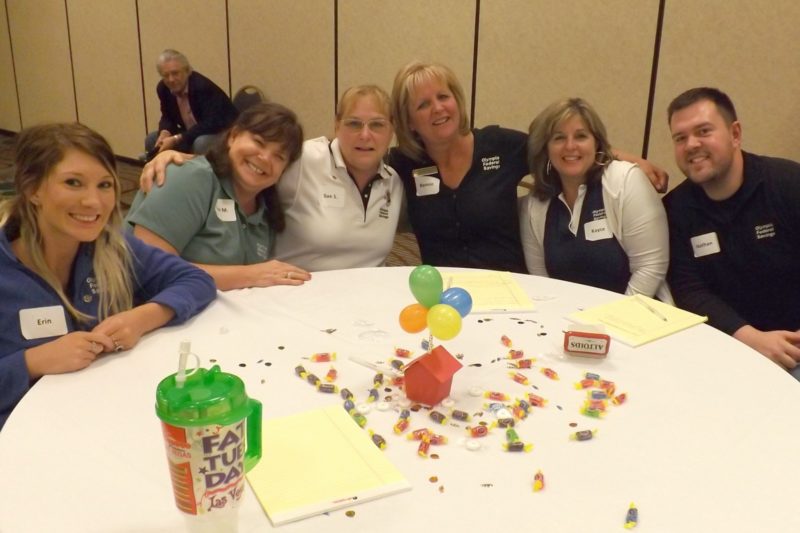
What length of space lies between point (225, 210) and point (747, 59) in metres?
2.66

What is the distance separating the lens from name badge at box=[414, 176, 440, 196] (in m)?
2.53

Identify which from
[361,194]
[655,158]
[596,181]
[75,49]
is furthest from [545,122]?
[75,49]

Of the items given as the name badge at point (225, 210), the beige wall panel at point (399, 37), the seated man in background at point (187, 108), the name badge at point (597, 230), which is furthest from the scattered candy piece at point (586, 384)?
the seated man in background at point (187, 108)

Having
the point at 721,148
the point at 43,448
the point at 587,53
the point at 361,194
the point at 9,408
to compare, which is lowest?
the point at 9,408

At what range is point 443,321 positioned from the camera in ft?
4.02

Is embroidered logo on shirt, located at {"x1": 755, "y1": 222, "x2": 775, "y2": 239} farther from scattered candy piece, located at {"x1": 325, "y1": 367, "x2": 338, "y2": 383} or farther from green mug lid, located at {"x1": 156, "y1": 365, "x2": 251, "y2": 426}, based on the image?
green mug lid, located at {"x1": 156, "y1": 365, "x2": 251, "y2": 426}

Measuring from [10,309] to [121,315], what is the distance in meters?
0.25

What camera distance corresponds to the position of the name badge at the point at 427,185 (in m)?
2.53

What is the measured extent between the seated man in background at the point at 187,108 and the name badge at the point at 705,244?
4.02 m

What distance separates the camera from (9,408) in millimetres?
1378

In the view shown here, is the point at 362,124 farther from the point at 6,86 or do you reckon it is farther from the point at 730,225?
the point at 6,86

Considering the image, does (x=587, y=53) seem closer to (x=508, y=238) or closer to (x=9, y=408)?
(x=508, y=238)

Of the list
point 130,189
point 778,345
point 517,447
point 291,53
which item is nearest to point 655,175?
point 778,345

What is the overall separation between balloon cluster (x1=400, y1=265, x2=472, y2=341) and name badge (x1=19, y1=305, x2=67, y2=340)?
841 millimetres
